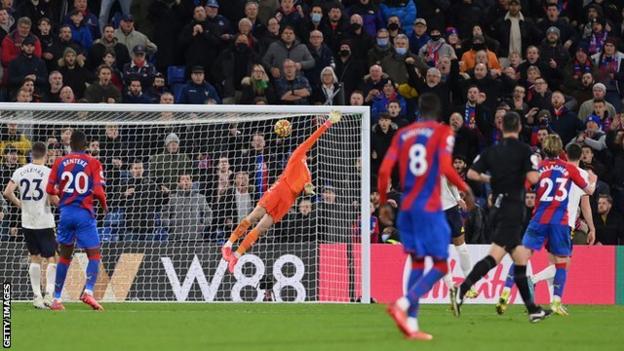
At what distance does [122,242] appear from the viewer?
66.5 feet

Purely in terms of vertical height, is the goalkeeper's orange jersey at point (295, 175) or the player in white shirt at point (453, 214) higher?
the goalkeeper's orange jersey at point (295, 175)

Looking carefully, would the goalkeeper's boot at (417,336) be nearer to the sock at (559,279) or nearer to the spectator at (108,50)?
the sock at (559,279)

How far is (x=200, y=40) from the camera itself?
2416 centimetres

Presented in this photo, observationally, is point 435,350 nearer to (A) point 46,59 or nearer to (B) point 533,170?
(B) point 533,170

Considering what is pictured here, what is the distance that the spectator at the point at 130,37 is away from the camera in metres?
24.0

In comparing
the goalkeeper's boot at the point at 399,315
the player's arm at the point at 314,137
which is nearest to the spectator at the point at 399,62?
the player's arm at the point at 314,137

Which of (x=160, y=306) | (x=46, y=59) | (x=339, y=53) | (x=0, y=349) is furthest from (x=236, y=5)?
(x=0, y=349)

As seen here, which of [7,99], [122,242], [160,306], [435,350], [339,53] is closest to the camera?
[435,350]

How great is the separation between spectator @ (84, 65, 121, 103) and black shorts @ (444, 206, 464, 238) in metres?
6.87

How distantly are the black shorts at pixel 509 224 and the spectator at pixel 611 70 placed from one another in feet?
37.0

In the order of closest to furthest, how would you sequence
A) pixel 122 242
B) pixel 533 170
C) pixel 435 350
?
pixel 435 350, pixel 533 170, pixel 122 242

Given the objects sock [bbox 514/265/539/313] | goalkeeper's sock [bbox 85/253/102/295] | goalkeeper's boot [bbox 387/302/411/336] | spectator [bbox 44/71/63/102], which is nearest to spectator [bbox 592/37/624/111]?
spectator [bbox 44/71/63/102]

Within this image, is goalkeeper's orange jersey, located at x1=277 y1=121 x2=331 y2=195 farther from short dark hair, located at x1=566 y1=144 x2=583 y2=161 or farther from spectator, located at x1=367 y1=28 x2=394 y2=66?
spectator, located at x1=367 y1=28 x2=394 y2=66

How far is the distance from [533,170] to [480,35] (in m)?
11.0
